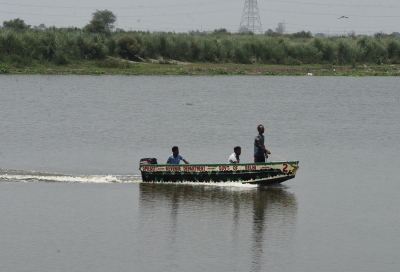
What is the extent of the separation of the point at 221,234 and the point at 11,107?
128 ft

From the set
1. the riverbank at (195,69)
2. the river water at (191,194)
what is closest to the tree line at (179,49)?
the riverbank at (195,69)

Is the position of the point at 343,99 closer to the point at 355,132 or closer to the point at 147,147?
the point at 355,132

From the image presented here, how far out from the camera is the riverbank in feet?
289

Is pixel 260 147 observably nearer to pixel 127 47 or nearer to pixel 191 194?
pixel 191 194

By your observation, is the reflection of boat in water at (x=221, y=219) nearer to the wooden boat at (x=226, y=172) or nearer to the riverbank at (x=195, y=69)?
the wooden boat at (x=226, y=172)

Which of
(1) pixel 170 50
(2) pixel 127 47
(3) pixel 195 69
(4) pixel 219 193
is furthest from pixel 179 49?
(4) pixel 219 193

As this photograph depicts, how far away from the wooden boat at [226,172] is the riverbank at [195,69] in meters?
57.1

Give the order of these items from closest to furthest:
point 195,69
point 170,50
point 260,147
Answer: point 260,147 < point 195,69 < point 170,50

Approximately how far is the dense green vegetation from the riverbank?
57 cm

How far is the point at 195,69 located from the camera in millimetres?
93562

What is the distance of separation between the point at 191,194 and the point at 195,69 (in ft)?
208

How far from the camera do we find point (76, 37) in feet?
306

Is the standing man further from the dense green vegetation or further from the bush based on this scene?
the bush

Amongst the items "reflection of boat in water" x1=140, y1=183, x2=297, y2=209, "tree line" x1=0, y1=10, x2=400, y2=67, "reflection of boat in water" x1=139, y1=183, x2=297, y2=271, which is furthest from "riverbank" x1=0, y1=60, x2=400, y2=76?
"reflection of boat in water" x1=139, y1=183, x2=297, y2=271
